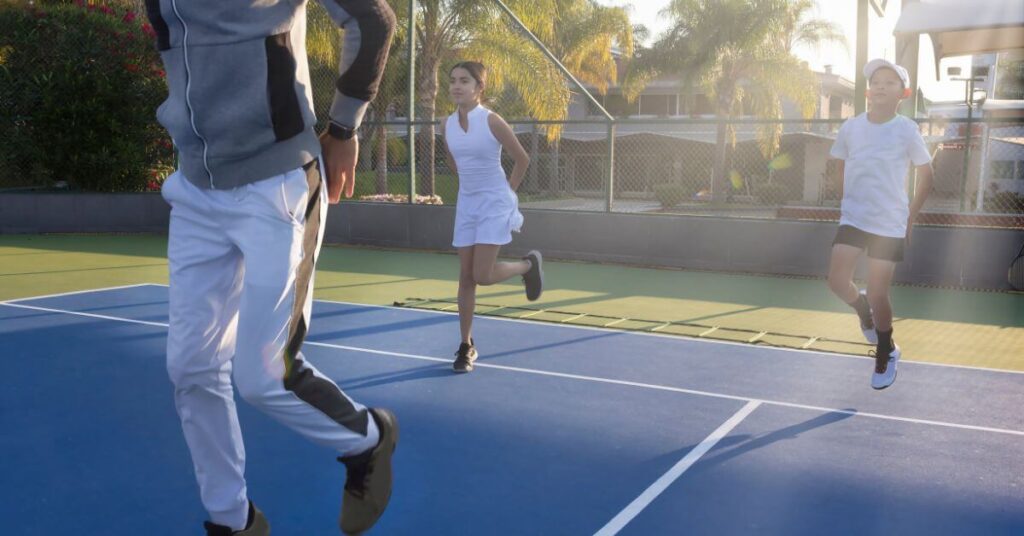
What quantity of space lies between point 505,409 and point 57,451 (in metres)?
2.33

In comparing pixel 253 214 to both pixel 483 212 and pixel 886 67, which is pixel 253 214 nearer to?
pixel 483 212

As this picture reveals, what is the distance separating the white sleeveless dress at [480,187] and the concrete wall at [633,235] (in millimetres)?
6750

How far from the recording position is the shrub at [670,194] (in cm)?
3272

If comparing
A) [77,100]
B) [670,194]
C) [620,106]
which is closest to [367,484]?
[77,100]

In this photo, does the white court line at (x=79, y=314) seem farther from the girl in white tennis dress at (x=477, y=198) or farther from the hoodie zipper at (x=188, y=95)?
the hoodie zipper at (x=188, y=95)

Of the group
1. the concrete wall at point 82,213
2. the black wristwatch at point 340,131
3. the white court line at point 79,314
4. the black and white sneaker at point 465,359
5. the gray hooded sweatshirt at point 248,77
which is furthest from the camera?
the concrete wall at point 82,213

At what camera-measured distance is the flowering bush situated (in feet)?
58.0

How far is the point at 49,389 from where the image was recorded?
585 centimetres

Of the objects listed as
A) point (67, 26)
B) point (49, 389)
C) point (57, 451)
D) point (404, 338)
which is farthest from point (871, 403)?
point (67, 26)

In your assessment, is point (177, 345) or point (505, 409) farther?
point (505, 409)

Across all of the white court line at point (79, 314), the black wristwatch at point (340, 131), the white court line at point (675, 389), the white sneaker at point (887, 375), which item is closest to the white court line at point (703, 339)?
the white sneaker at point (887, 375)

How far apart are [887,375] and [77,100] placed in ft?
→ 52.0

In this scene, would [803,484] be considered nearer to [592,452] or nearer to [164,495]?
[592,452]

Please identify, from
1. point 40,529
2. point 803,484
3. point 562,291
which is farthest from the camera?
point 562,291
